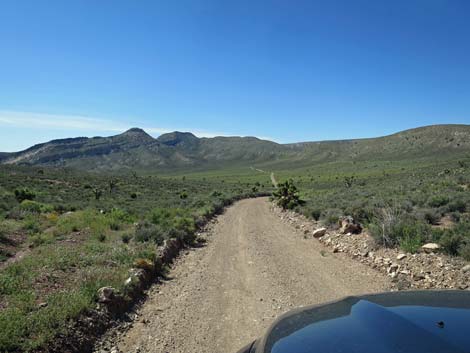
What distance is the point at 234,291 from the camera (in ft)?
27.2

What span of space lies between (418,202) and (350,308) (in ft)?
47.9

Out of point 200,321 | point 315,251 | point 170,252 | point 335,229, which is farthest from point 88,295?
point 335,229

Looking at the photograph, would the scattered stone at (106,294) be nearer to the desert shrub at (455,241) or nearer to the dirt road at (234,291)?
the dirt road at (234,291)

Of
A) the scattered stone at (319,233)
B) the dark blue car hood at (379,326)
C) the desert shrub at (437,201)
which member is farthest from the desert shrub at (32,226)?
the desert shrub at (437,201)

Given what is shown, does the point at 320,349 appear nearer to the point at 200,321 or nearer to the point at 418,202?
the point at 200,321

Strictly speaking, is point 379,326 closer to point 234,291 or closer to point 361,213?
point 234,291

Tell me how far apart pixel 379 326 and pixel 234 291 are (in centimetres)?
584

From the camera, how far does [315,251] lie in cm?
1234

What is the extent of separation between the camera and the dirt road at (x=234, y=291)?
5.94 metres

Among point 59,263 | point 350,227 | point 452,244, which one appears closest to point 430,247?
point 452,244

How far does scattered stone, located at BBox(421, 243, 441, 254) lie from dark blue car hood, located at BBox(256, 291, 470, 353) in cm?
656

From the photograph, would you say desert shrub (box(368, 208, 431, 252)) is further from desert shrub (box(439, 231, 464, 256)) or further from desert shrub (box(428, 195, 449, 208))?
desert shrub (box(428, 195, 449, 208))

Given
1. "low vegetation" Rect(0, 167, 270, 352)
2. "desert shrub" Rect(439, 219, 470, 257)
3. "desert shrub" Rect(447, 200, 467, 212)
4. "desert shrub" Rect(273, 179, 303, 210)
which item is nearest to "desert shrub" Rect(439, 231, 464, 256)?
"desert shrub" Rect(439, 219, 470, 257)

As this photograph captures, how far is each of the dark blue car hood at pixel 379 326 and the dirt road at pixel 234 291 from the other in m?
2.95
